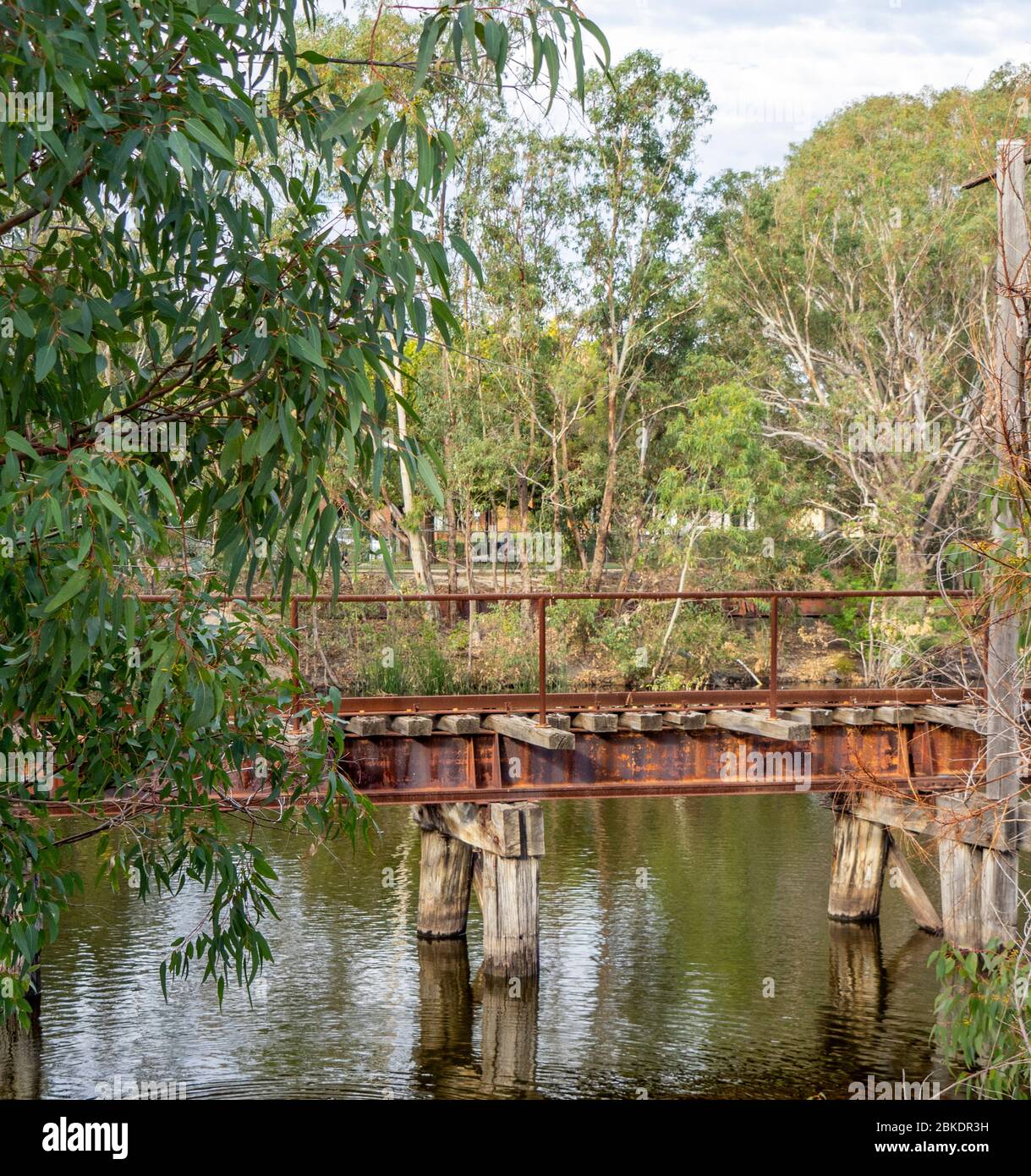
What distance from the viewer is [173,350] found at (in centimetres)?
365

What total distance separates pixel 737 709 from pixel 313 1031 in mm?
4328

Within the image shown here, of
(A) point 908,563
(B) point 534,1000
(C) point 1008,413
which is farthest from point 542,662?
(A) point 908,563

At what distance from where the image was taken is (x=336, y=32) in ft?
82.6

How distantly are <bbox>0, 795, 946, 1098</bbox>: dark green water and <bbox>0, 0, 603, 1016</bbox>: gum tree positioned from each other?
23.0 ft

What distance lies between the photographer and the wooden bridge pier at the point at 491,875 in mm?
11539

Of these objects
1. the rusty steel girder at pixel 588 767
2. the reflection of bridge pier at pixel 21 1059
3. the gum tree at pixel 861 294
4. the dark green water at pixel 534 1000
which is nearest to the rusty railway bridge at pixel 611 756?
the rusty steel girder at pixel 588 767

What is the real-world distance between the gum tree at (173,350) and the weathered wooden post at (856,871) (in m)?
10.8

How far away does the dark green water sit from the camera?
34.7 feet

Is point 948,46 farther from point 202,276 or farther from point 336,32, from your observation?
point 202,276

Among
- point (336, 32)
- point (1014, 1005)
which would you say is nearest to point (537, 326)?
point (336, 32)

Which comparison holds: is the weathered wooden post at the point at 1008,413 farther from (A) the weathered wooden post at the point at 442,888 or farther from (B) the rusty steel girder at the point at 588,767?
(A) the weathered wooden post at the point at 442,888

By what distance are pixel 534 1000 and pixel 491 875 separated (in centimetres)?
115

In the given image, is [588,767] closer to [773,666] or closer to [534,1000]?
[773,666]

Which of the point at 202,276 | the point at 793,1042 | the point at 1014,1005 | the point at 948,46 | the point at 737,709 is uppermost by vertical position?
the point at 948,46
